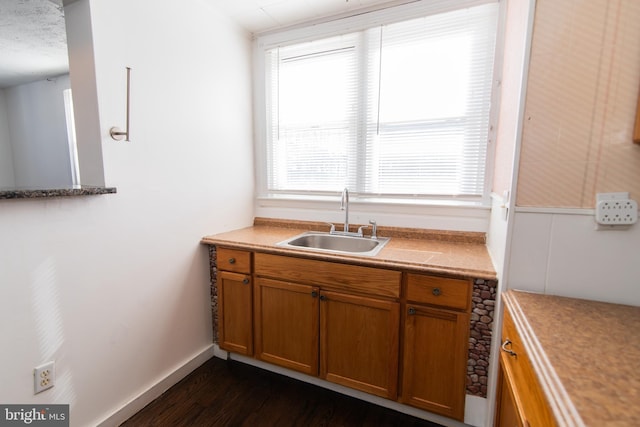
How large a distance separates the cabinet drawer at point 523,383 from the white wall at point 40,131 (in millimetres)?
3254

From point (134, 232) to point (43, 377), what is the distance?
707 mm

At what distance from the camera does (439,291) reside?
4.52ft

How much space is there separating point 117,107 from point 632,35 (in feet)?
6.88

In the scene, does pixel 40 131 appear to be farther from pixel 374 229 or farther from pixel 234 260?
pixel 374 229

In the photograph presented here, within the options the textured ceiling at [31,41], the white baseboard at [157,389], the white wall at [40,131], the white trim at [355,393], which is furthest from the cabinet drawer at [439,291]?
the white wall at [40,131]

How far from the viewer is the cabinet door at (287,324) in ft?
5.56

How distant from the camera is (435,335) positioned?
141 centimetres

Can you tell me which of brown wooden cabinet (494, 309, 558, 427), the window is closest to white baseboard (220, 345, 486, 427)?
brown wooden cabinet (494, 309, 558, 427)

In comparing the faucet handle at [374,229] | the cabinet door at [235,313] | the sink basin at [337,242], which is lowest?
the cabinet door at [235,313]

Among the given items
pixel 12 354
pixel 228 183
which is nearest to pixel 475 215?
pixel 228 183

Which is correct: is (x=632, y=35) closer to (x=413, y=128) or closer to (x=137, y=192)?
(x=413, y=128)

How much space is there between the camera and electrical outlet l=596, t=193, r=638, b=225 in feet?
3.11

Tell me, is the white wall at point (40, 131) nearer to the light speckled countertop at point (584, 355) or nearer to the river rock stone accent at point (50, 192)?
the river rock stone accent at point (50, 192)

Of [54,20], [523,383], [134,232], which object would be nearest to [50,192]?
[134,232]
